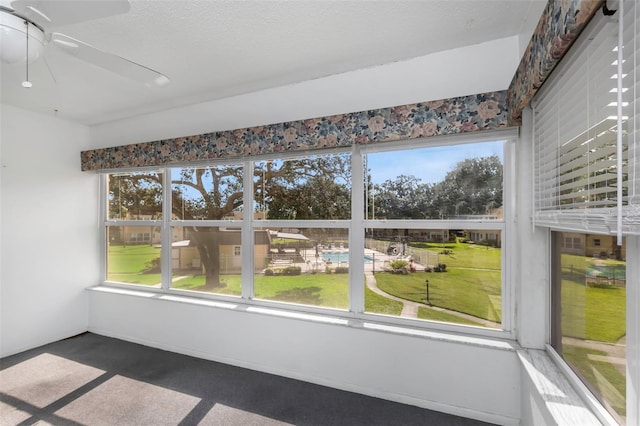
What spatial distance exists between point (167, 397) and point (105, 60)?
237 centimetres

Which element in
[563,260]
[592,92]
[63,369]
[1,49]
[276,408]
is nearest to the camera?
[592,92]

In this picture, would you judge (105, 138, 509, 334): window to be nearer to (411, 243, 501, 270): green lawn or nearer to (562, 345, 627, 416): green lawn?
(411, 243, 501, 270): green lawn

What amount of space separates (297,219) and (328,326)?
0.99 meters

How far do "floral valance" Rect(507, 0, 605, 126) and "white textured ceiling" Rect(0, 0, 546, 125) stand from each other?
0.38 m

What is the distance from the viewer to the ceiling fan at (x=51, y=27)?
3.72 ft

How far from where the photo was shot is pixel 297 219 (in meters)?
2.75

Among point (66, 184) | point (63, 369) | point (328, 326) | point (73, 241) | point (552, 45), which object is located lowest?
point (63, 369)

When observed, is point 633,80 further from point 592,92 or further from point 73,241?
point 73,241

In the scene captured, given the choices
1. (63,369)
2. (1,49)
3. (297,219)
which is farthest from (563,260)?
(63,369)

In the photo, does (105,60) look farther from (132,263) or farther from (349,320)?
(132,263)

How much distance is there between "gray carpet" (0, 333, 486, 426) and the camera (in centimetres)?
203

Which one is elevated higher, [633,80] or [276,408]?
[633,80]

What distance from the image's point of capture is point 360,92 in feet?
7.74

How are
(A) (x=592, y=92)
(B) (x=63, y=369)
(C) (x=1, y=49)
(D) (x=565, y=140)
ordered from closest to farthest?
(A) (x=592, y=92) < (C) (x=1, y=49) < (D) (x=565, y=140) < (B) (x=63, y=369)
